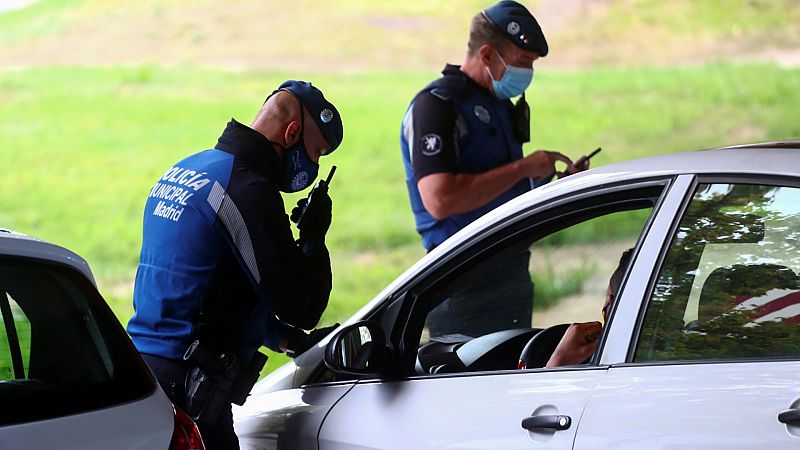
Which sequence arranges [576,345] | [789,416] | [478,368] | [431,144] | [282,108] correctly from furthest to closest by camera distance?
[431,144] → [282,108] → [478,368] → [576,345] → [789,416]

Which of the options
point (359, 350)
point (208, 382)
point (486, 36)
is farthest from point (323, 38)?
point (359, 350)

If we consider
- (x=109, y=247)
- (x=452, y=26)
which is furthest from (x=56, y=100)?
(x=452, y=26)

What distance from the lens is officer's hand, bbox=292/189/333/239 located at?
345cm

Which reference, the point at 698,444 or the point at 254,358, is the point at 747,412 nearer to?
the point at 698,444

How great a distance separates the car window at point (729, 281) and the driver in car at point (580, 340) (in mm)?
228

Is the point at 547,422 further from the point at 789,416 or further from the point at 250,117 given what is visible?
the point at 250,117

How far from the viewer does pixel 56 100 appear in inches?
601

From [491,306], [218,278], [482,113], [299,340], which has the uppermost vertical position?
[482,113]

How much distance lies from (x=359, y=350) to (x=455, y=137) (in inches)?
65.2

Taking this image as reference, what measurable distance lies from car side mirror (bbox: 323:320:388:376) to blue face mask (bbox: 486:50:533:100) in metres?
1.83

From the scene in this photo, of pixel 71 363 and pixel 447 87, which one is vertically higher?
pixel 447 87

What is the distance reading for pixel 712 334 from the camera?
7.84 ft

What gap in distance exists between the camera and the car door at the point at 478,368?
8.32 ft

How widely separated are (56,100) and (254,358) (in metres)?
12.6
